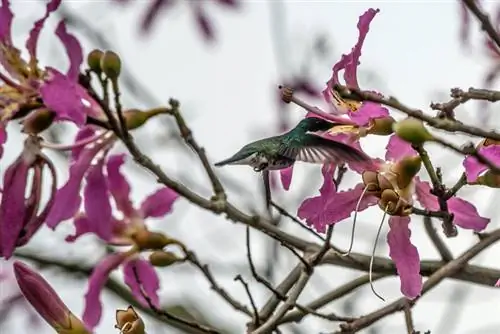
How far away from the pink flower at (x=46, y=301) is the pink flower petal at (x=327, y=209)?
369mm

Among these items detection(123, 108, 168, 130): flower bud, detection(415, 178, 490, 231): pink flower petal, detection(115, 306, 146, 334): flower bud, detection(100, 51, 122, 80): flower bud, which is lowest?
detection(115, 306, 146, 334): flower bud

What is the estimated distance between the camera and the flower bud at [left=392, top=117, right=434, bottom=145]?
3.29ft

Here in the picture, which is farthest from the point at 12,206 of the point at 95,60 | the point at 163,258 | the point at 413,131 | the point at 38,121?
the point at 413,131

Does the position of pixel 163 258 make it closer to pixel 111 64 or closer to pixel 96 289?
pixel 96 289

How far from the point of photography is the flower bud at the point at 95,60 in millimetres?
1277

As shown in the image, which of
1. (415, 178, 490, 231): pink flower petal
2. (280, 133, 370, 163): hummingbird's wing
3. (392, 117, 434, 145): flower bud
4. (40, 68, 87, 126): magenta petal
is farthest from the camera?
(415, 178, 490, 231): pink flower petal

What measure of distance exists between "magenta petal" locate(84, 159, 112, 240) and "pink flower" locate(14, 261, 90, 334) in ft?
0.35

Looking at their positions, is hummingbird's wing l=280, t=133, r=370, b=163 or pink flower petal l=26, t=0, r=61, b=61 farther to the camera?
pink flower petal l=26, t=0, r=61, b=61

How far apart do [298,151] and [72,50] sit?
34cm

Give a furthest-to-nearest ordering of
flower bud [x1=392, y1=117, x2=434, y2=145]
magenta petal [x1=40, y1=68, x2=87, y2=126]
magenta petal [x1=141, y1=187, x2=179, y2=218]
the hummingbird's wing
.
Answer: magenta petal [x1=141, y1=187, x2=179, y2=218], magenta petal [x1=40, y1=68, x2=87, y2=126], the hummingbird's wing, flower bud [x1=392, y1=117, x2=434, y2=145]

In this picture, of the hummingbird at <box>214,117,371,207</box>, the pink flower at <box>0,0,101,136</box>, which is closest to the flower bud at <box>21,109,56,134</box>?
the pink flower at <box>0,0,101,136</box>

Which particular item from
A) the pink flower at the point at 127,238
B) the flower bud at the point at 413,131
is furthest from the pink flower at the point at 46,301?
the flower bud at the point at 413,131

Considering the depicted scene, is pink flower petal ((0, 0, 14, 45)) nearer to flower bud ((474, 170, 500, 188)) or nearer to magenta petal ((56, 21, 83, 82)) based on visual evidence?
magenta petal ((56, 21, 83, 82))

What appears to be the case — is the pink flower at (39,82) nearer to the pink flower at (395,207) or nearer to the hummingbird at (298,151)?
the hummingbird at (298,151)
